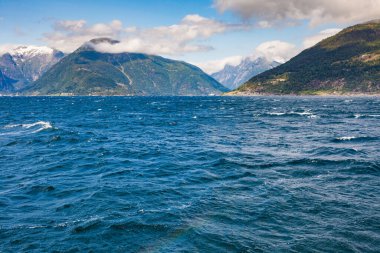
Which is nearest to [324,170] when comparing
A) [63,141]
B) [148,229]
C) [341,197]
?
[341,197]

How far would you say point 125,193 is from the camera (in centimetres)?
3300

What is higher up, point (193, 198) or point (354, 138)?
point (354, 138)

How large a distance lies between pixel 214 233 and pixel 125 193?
515 inches

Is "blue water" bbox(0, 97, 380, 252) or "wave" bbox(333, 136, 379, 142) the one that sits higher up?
"wave" bbox(333, 136, 379, 142)

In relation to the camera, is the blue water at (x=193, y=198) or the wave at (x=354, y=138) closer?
the blue water at (x=193, y=198)

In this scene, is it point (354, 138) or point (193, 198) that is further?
point (354, 138)

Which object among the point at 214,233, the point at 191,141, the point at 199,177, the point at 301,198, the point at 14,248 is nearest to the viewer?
the point at 14,248

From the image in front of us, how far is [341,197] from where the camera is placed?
30203 mm

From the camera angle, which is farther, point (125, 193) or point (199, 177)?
point (199, 177)

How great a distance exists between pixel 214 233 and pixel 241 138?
47.3 metres

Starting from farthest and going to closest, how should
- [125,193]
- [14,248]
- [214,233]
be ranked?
[125,193] → [214,233] → [14,248]

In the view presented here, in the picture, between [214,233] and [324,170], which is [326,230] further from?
[324,170]

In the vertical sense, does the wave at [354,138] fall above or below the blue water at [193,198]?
above

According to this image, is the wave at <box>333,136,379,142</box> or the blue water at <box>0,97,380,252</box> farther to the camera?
the wave at <box>333,136,379,142</box>
